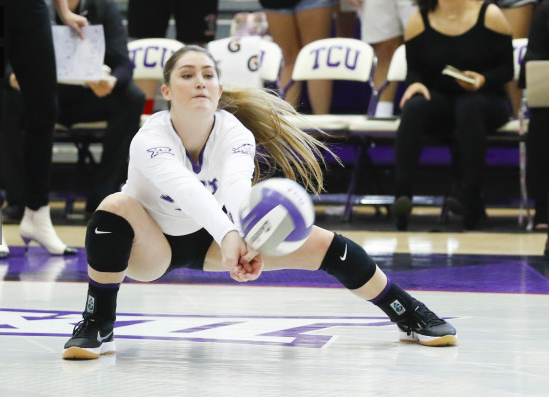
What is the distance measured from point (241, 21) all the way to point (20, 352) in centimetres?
551

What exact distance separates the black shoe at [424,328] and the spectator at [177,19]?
485 centimetres

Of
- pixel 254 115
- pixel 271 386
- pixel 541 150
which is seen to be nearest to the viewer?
pixel 271 386

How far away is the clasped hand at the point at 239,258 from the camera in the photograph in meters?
2.44

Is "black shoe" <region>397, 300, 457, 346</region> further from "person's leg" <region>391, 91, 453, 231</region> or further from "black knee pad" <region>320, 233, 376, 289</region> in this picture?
"person's leg" <region>391, 91, 453, 231</region>

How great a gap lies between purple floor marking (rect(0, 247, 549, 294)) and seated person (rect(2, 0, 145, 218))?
61.7 inches

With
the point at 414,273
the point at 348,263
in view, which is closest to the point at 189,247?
the point at 348,263

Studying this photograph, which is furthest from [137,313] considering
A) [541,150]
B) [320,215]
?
[320,215]

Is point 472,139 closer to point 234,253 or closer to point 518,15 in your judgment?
point 518,15

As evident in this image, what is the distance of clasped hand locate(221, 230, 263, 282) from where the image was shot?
2.44m

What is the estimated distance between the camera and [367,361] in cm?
257

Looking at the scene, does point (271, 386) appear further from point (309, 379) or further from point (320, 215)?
point (320, 215)

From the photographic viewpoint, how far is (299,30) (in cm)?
770

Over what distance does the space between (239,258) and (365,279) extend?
547 mm

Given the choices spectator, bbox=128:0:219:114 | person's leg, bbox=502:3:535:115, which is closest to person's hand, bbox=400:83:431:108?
person's leg, bbox=502:3:535:115
